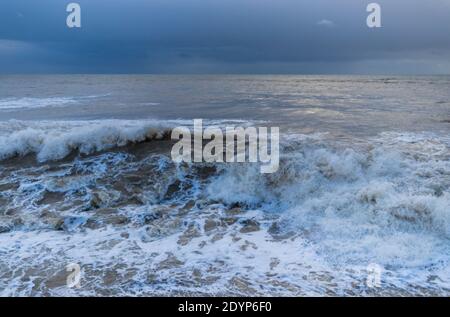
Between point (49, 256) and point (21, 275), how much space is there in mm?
609

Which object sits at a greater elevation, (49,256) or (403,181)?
(403,181)

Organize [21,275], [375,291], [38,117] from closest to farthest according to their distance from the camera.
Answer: [375,291] → [21,275] → [38,117]

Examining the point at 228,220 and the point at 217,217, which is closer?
the point at 228,220

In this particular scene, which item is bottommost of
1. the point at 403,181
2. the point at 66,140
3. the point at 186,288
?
the point at 186,288

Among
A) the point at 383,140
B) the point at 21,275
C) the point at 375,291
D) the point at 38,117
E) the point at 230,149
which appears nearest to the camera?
the point at 375,291

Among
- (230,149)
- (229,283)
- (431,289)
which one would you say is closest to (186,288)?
(229,283)

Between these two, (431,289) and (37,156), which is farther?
(37,156)

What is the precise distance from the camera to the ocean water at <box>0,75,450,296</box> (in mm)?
4973

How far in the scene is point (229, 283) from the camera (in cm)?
487

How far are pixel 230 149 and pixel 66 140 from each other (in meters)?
5.38

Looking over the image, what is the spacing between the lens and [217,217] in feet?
23.8

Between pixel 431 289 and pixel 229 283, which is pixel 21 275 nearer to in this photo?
pixel 229 283

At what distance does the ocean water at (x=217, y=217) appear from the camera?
497cm

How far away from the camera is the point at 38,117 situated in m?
19.0
